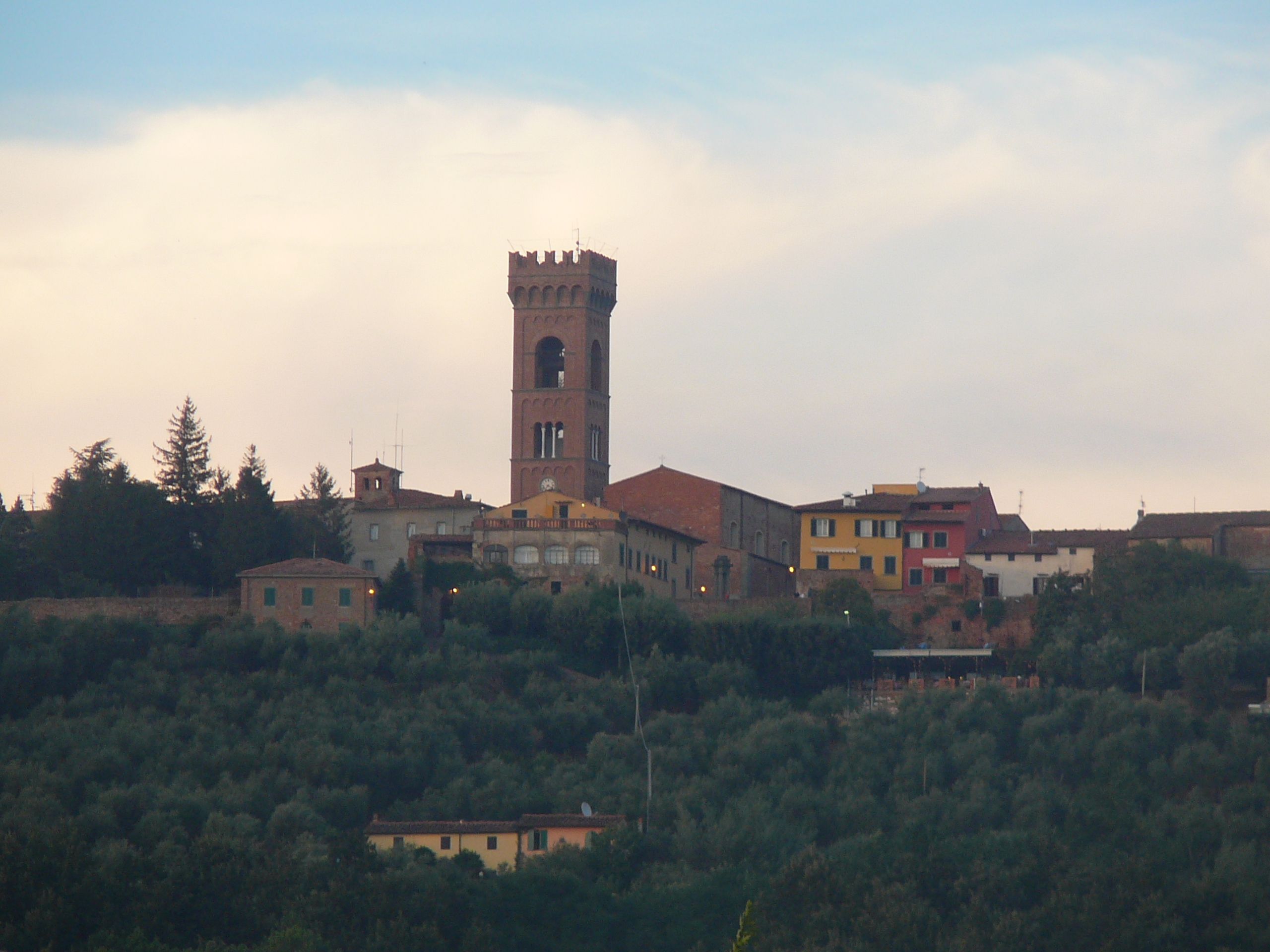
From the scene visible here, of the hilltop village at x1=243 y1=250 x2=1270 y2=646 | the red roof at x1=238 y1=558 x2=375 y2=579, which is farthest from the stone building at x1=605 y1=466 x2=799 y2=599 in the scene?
the red roof at x1=238 y1=558 x2=375 y2=579

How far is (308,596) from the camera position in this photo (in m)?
77.8

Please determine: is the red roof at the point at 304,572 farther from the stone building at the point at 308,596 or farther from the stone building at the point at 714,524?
the stone building at the point at 714,524

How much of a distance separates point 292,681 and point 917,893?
838 inches

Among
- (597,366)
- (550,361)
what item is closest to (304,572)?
(550,361)

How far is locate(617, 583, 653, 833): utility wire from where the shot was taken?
6694 centimetres

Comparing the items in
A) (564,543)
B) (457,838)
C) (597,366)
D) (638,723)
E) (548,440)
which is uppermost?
(597,366)

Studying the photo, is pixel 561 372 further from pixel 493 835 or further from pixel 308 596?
pixel 493 835

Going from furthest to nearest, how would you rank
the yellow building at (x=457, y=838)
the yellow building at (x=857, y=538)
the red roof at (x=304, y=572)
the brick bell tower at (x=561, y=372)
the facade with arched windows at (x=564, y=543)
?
the brick bell tower at (x=561, y=372) < the yellow building at (x=857, y=538) < the facade with arched windows at (x=564, y=543) < the red roof at (x=304, y=572) < the yellow building at (x=457, y=838)

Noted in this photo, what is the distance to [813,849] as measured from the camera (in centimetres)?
6228

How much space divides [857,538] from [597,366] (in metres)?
12.9

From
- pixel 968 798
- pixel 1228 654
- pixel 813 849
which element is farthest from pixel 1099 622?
pixel 813 849

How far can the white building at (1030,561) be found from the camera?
8256cm

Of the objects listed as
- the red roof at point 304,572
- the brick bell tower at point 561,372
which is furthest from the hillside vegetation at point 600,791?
the brick bell tower at point 561,372

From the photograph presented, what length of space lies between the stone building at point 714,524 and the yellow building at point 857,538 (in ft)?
7.70
